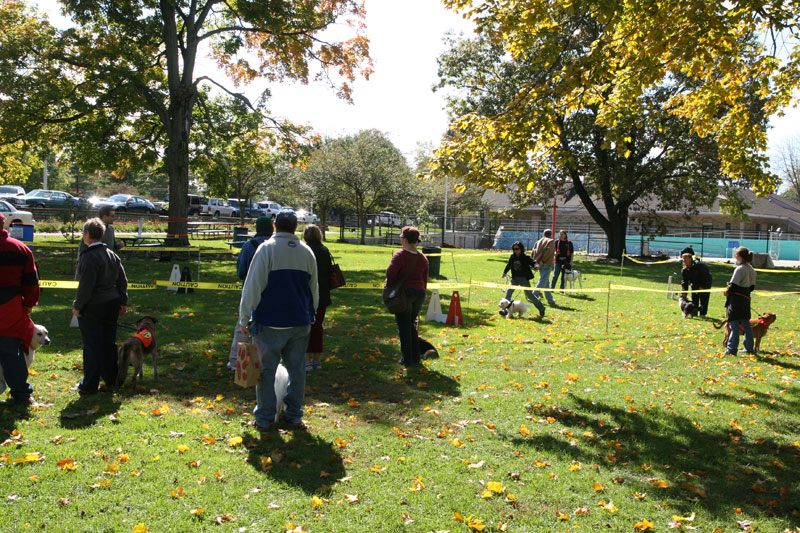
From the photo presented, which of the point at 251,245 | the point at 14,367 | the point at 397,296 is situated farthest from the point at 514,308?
the point at 14,367

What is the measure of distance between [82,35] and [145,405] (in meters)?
18.7

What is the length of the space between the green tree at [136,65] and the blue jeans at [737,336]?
17232 mm

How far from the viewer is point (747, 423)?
590 centimetres

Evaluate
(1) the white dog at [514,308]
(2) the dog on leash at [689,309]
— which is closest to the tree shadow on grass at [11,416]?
(1) the white dog at [514,308]

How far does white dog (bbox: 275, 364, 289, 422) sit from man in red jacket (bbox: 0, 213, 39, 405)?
7.52 feet

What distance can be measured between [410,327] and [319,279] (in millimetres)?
1391

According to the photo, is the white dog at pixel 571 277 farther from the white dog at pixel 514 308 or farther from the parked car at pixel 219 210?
the parked car at pixel 219 210

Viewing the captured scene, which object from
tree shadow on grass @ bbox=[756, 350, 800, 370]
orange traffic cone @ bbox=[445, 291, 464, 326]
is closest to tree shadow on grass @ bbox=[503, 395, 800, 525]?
tree shadow on grass @ bbox=[756, 350, 800, 370]

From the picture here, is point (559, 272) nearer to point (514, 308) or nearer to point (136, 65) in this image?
point (514, 308)

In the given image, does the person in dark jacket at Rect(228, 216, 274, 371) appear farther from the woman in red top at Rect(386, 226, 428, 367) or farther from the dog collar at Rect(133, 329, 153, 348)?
the woman in red top at Rect(386, 226, 428, 367)

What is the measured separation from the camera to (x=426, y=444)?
5055 millimetres

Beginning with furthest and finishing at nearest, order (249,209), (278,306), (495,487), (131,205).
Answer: (249,209) < (131,205) < (278,306) < (495,487)

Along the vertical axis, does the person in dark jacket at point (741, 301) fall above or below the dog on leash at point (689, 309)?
above

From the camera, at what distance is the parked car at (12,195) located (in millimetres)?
35737
